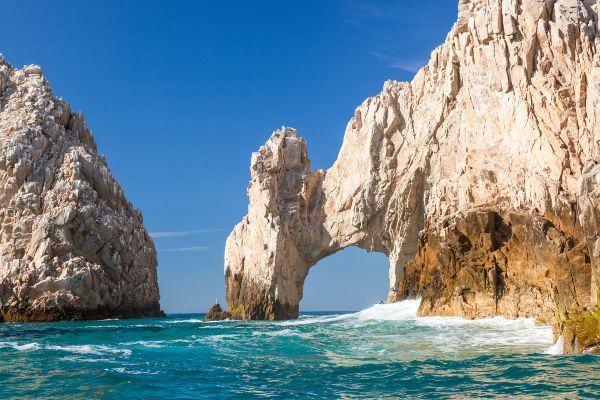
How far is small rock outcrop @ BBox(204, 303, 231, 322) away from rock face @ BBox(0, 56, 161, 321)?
17078mm

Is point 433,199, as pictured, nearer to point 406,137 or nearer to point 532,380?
point 406,137

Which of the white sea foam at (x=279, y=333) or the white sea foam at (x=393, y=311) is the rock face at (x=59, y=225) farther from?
the white sea foam at (x=279, y=333)

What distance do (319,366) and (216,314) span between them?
29168mm

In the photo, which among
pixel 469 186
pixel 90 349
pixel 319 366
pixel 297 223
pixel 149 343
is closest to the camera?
pixel 319 366

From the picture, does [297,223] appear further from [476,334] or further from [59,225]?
[59,225]

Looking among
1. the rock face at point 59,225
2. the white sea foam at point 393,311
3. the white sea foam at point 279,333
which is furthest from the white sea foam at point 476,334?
the rock face at point 59,225

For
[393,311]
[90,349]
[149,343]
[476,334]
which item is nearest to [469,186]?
[393,311]

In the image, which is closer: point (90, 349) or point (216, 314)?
point (90, 349)

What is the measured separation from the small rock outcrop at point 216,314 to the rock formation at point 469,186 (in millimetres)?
1427

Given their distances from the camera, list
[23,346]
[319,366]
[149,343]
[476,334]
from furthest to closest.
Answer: [149,343]
[23,346]
[476,334]
[319,366]

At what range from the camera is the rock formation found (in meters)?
22.2

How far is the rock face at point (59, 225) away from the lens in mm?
54688

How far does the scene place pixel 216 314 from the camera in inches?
1708

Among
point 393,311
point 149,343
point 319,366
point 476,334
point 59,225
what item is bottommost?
point 319,366
